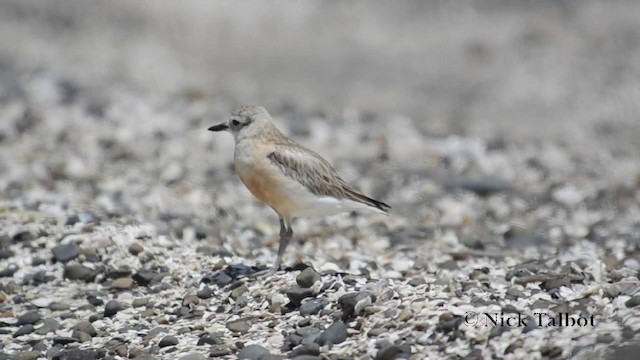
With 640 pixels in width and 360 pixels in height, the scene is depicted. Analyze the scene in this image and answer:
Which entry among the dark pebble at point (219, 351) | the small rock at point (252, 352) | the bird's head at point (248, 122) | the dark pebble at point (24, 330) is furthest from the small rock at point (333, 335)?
the dark pebble at point (24, 330)

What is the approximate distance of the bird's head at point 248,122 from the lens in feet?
26.8

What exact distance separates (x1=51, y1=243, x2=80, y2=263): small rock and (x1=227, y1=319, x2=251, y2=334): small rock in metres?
2.19

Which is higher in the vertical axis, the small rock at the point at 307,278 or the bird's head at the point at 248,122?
the bird's head at the point at 248,122

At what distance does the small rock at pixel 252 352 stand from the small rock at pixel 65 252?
8.83ft

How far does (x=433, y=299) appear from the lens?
6.79m

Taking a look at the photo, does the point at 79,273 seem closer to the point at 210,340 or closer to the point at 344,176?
the point at 210,340

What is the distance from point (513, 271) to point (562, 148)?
7847 mm

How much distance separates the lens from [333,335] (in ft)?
21.4

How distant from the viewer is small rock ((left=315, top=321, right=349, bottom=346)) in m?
6.50

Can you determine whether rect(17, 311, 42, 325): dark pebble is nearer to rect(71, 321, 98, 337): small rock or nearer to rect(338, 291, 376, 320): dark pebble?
rect(71, 321, 98, 337): small rock

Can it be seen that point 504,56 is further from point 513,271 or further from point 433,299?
point 433,299

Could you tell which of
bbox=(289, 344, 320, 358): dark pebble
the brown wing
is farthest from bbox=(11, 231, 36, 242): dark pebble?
bbox=(289, 344, 320, 358): dark pebble

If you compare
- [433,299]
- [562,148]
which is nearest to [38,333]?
[433,299]

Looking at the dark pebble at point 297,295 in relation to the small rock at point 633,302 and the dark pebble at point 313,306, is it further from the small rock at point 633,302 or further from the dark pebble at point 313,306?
the small rock at point 633,302
